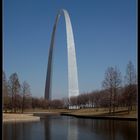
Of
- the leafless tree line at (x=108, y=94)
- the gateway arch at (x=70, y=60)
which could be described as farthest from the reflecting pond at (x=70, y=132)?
the gateway arch at (x=70, y=60)

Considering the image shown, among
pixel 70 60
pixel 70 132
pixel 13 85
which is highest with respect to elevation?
pixel 70 60

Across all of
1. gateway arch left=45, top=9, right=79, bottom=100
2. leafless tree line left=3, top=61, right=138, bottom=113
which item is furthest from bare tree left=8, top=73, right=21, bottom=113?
gateway arch left=45, top=9, right=79, bottom=100

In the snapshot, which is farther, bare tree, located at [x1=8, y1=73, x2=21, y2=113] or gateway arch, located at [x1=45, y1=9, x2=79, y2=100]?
gateway arch, located at [x1=45, y1=9, x2=79, y2=100]

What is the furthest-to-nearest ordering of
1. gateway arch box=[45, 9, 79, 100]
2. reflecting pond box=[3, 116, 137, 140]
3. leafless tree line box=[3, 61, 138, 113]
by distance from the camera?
gateway arch box=[45, 9, 79, 100] → leafless tree line box=[3, 61, 138, 113] → reflecting pond box=[3, 116, 137, 140]

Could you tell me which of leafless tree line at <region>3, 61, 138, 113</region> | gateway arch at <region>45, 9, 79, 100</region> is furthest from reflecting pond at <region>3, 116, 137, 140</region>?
gateway arch at <region>45, 9, 79, 100</region>

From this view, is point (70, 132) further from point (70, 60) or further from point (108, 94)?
point (70, 60)

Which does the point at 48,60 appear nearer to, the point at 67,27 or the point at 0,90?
the point at 67,27

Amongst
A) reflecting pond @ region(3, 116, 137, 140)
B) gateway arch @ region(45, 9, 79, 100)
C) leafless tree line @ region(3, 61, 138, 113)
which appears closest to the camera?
reflecting pond @ region(3, 116, 137, 140)

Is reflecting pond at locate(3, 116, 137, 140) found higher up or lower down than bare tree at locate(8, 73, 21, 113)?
lower down

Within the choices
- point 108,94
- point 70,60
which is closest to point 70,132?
point 108,94

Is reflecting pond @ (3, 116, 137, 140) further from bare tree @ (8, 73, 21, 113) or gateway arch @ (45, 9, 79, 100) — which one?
gateway arch @ (45, 9, 79, 100)

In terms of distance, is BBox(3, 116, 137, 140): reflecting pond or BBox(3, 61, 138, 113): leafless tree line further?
BBox(3, 61, 138, 113): leafless tree line

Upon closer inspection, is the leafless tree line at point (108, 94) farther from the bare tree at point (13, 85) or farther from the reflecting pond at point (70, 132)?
the reflecting pond at point (70, 132)
